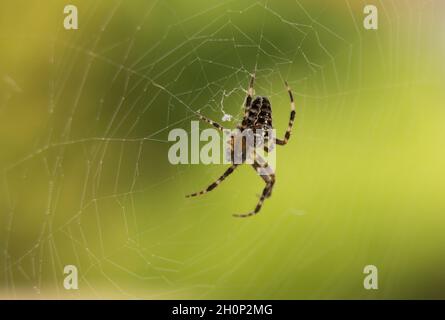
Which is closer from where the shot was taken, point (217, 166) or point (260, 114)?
point (260, 114)

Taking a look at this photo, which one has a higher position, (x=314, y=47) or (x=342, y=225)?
(x=314, y=47)

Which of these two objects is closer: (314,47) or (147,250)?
(147,250)

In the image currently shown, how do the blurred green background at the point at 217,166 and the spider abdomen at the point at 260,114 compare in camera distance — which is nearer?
the spider abdomen at the point at 260,114

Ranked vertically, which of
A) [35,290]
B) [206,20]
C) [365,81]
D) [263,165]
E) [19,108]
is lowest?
[35,290]

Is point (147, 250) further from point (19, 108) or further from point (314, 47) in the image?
point (314, 47)

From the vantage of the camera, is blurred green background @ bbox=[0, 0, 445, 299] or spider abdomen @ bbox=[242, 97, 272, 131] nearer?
spider abdomen @ bbox=[242, 97, 272, 131]
